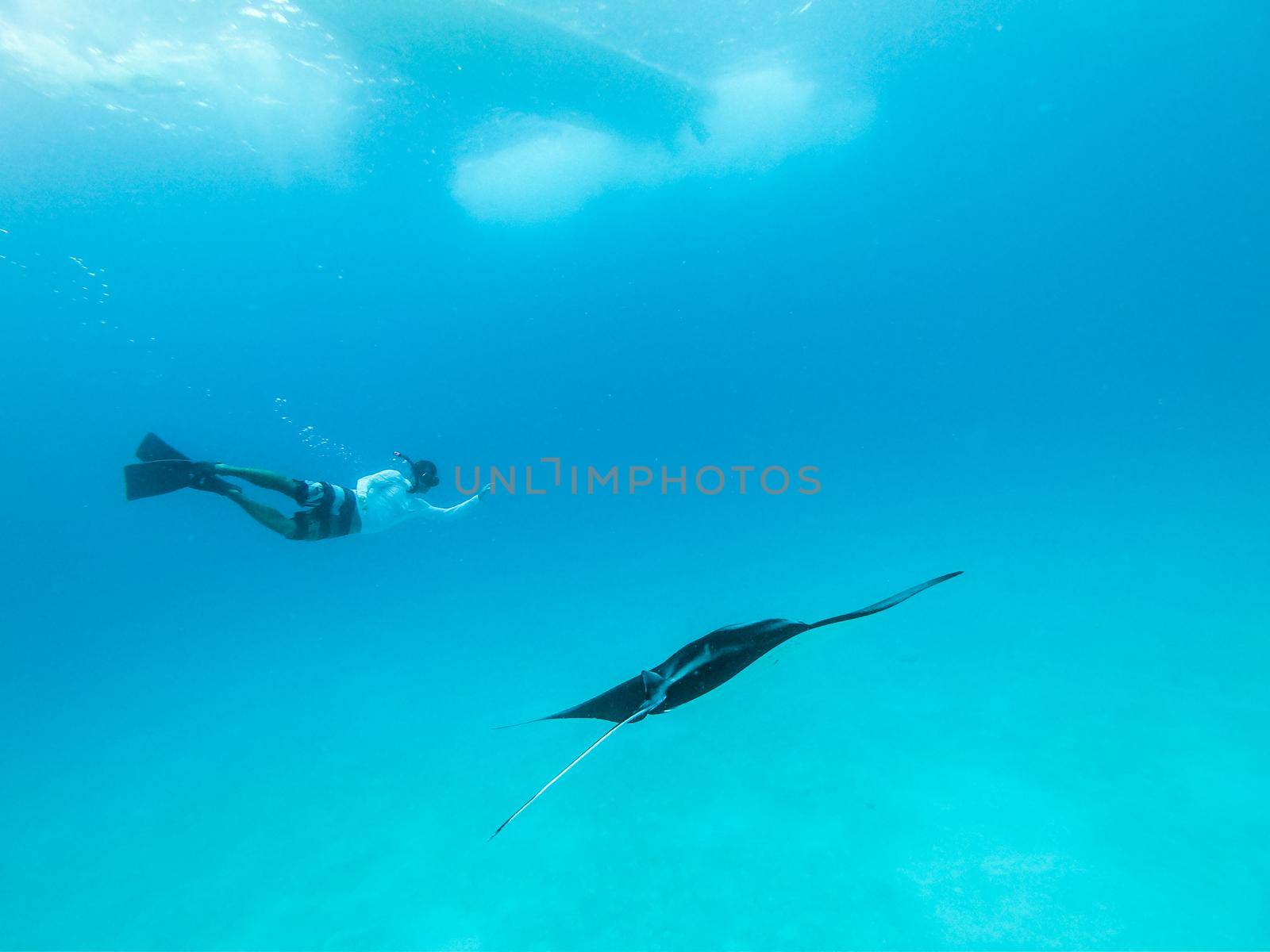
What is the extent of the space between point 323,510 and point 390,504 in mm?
859

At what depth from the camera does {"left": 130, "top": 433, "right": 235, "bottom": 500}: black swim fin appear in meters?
6.78

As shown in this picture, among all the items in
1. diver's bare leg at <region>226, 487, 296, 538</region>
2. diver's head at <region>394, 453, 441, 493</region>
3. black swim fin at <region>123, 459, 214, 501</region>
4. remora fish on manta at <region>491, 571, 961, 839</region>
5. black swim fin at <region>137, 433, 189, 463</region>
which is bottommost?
remora fish on manta at <region>491, 571, 961, 839</region>

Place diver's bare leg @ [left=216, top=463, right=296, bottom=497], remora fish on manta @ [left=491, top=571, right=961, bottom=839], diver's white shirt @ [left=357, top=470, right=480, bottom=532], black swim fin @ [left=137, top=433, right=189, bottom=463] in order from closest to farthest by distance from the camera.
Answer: remora fish on manta @ [left=491, top=571, right=961, bottom=839] → diver's bare leg @ [left=216, top=463, right=296, bottom=497] → black swim fin @ [left=137, top=433, right=189, bottom=463] → diver's white shirt @ [left=357, top=470, right=480, bottom=532]

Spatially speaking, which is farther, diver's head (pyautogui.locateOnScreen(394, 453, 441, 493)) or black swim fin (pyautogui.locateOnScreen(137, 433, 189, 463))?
diver's head (pyautogui.locateOnScreen(394, 453, 441, 493))

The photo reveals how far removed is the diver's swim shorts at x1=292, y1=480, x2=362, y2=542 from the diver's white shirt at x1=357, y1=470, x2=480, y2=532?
0.52ft

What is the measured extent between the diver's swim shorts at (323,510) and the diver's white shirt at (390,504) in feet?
0.52

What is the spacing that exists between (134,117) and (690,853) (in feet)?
73.1

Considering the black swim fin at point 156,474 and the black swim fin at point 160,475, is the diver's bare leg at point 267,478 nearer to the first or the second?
the black swim fin at point 156,474

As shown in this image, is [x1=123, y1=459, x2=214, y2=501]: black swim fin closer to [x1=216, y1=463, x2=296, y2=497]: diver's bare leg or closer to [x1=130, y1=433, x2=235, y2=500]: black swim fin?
[x1=130, y1=433, x2=235, y2=500]: black swim fin

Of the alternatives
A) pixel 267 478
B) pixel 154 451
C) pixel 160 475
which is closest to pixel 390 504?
pixel 267 478

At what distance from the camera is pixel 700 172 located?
23312 millimetres

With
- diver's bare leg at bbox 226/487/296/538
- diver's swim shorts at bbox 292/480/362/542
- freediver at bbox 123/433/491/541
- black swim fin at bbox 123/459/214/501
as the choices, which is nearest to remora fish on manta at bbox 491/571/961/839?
freediver at bbox 123/433/491/541

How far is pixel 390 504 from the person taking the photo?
7.72 metres

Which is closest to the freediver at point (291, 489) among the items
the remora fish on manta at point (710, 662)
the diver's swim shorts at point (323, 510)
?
the diver's swim shorts at point (323, 510)
